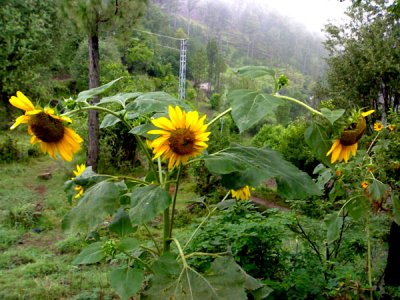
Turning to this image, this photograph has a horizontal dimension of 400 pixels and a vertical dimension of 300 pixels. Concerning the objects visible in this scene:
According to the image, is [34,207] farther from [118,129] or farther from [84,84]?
[84,84]

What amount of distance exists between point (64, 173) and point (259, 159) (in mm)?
7041

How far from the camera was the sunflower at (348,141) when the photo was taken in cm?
67

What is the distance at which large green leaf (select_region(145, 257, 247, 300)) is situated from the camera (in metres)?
0.71

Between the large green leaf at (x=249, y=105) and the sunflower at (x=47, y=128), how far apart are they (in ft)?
1.01

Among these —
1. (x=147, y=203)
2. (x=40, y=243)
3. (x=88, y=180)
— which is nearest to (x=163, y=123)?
(x=147, y=203)

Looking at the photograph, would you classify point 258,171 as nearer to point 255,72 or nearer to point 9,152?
point 255,72

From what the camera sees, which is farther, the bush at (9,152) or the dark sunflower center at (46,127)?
the bush at (9,152)

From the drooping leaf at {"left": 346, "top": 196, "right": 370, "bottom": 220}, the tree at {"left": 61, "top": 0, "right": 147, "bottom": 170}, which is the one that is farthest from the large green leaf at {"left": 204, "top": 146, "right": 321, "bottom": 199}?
the tree at {"left": 61, "top": 0, "right": 147, "bottom": 170}

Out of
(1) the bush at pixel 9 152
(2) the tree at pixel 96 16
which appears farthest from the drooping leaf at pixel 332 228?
(1) the bush at pixel 9 152

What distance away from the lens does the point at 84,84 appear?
1670 centimetres

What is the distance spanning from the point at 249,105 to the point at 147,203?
23 centimetres

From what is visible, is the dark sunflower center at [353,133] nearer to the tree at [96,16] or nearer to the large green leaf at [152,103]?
the large green leaf at [152,103]

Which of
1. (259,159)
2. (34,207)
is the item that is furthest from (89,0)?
(259,159)

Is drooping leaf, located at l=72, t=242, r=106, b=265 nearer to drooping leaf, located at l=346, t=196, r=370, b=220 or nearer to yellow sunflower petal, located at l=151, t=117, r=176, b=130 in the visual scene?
yellow sunflower petal, located at l=151, t=117, r=176, b=130
